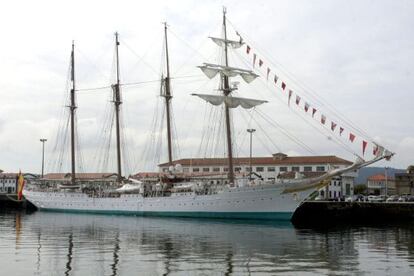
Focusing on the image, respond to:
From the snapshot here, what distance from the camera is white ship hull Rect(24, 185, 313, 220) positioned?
49.5 meters

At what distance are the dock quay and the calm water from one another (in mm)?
16641

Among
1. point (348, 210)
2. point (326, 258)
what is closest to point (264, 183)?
point (348, 210)

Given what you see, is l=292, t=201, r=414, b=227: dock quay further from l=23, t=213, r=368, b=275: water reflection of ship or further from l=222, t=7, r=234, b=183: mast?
l=23, t=213, r=368, b=275: water reflection of ship

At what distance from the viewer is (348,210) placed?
173ft

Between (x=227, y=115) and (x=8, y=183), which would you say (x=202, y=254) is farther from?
(x=8, y=183)

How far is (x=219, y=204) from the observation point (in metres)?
51.9

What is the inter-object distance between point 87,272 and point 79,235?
51.9ft

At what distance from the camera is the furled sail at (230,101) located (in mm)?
56094

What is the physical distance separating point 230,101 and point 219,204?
11653 mm

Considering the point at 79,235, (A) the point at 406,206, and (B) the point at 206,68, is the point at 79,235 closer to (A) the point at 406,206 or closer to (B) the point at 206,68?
(B) the point at 206,68

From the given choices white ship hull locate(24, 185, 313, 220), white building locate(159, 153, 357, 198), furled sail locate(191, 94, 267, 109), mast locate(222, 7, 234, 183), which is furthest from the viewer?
white building locate(159, 153, 357, 198)

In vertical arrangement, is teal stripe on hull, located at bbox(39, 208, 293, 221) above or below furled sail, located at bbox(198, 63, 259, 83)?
below

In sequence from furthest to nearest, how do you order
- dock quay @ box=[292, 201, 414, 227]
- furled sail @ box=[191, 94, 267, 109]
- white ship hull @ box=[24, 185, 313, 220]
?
furled sail @ box=[191, 94, 267, 109] < dock quay @ box=[292, 201, 414, 227] < white ship hull @ box=[24, 185, 313, 220]

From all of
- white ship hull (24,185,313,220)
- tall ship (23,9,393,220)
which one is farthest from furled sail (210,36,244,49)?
white ship hull (24,185,313,220)
